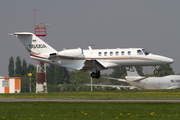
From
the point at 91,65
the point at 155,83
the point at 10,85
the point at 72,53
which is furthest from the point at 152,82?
the point at 72,53

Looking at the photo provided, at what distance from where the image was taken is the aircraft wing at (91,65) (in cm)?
3288

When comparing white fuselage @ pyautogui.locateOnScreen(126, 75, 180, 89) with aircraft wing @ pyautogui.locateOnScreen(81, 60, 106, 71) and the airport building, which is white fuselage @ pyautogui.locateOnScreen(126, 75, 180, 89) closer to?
the airport building

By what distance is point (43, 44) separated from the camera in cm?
3725

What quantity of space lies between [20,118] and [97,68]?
59.5ft

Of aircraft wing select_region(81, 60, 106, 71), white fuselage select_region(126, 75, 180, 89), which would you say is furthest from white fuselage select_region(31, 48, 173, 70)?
white fuselage select_region(126, 75, 180, 89)

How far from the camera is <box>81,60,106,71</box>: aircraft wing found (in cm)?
3288

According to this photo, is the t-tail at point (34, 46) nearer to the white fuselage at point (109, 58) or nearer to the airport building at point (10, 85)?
the white fuselage at point (109, 58)

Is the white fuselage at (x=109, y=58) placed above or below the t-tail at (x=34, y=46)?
below

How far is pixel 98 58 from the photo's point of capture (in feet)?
112

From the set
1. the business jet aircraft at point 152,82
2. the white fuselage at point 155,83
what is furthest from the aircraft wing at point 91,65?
the white fuselage at point 155,83

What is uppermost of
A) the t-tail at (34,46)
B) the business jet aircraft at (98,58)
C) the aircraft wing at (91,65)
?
the t-tail at (34,46)

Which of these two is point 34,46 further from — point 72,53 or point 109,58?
point 109,58

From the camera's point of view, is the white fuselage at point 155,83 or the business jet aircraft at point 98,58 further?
the white fuselage at point 155,83

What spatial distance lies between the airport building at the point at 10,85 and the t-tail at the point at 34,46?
31.2 m
